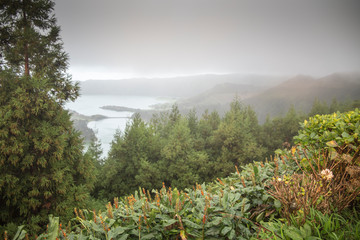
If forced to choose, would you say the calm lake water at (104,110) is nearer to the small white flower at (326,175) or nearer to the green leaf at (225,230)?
the green leaf at (225,230)

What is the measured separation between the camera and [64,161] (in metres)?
10.2

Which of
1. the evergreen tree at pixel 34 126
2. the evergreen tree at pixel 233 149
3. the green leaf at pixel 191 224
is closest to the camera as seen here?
the green leaf at pixel 191 224

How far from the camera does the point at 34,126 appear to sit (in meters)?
9.41

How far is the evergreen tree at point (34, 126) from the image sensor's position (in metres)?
8.71

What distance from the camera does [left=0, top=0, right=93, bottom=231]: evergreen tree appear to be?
28.6 feet

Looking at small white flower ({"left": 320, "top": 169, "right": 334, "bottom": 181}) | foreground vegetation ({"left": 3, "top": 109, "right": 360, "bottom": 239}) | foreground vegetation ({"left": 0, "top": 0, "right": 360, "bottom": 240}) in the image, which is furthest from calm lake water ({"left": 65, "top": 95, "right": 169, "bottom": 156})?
small white flower ({"left": 320, "top": 169, "right": 334, "bottom": 181})

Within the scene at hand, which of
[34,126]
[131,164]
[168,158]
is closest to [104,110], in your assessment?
[131,164]

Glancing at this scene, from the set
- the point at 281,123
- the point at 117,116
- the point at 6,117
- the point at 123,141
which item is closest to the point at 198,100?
the point at 117,116

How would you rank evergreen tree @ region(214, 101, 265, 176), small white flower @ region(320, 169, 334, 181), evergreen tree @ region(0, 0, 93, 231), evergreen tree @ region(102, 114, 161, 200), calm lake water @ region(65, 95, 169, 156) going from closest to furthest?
1. small white flower @ region(320, 169, 334, 181)
2. evergreen tree @ region(0, 0, 93, 231)
3. evergreen tree @ region(102, 114, 161, 200)
4. evergreen tree @ region(214, 101, 265, 176)
5. calm lake water @ region(65, 95, 169, 156)

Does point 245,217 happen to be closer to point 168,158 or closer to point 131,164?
point 168,158

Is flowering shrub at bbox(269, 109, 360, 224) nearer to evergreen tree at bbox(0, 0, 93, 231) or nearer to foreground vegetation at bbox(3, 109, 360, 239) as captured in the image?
foreground vegetation at bbox(3, 109, 360, 239)

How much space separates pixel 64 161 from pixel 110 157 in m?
11.0

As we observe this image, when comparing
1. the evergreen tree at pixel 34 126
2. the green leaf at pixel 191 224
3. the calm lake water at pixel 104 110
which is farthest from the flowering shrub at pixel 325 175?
the calm lake water at pixel 104 110

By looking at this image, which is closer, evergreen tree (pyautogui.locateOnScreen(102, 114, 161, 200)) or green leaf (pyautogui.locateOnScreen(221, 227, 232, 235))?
green leaf (pyautogui.locateOnScreen(221, 227, 232, 235))
